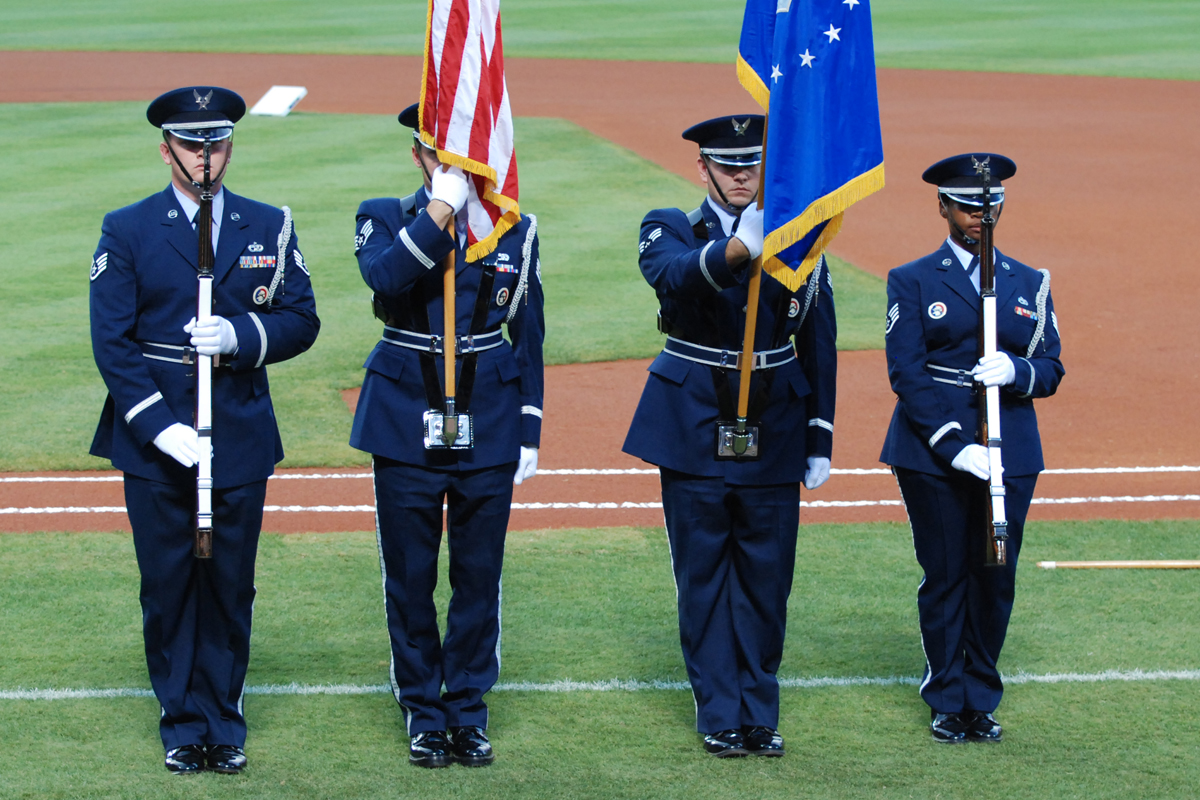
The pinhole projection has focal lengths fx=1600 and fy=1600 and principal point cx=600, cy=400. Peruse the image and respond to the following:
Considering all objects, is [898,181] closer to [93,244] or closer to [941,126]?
[941,126]

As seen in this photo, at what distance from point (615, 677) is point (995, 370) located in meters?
1.85

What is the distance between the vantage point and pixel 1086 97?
26828 mm

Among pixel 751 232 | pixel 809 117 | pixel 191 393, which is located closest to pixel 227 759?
pixel 191 393

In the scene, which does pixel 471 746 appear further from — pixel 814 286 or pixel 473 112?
pixel 473 112

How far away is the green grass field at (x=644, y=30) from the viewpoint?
32.9 meters

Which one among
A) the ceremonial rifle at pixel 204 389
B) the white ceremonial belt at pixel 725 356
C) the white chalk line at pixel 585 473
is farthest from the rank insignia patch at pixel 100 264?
the white chalk line at pixel 585 473

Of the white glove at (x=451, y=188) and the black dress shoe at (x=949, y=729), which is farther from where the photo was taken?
the black dress shoe at (x=949, y=729)

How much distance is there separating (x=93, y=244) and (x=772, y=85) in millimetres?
11233

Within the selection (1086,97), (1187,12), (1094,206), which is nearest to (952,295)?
(1094,206)

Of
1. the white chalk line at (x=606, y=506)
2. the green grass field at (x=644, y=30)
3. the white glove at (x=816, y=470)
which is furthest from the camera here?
the green grass field at (x=644, y=30)

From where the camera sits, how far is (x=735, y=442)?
515 centimetres

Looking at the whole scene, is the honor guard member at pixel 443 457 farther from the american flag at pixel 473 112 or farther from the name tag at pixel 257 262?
the name tag at pixel 257 262

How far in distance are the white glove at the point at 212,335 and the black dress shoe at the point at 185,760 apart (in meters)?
1.26

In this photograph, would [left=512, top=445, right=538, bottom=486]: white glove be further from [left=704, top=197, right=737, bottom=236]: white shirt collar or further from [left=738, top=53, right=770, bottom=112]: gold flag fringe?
[left=738, top=53, right=770, bottom=112]: gold flag fringe
